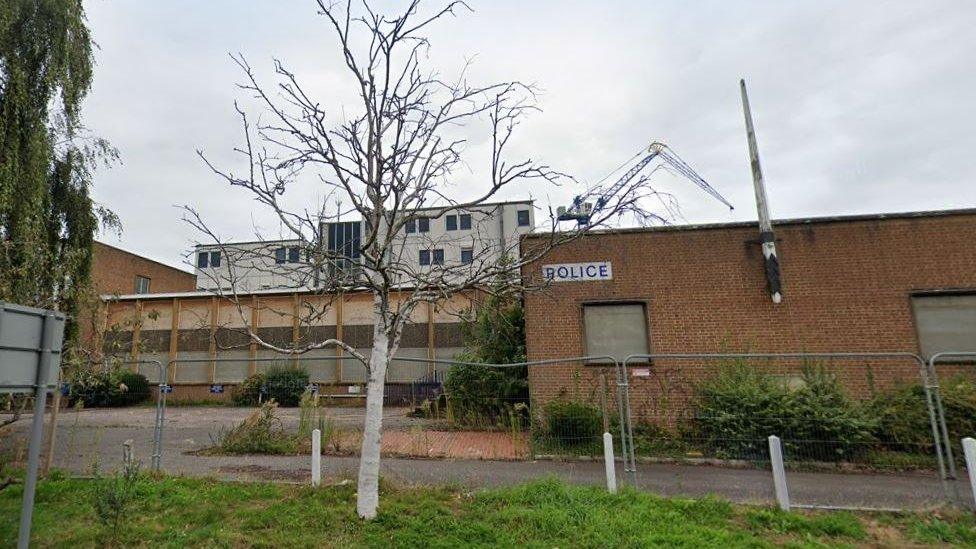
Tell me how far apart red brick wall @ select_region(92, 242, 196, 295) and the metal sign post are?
1195 inches

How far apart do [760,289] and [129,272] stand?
3892 centimetres

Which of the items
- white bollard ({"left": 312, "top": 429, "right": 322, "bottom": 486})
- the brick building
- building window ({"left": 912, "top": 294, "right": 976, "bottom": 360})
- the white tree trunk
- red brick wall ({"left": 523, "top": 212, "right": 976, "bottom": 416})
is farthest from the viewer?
the brick building

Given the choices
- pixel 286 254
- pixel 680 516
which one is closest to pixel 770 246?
pixel 680 516

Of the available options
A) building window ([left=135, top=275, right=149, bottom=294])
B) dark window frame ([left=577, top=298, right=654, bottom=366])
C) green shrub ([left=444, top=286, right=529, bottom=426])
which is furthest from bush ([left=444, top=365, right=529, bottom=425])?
building window ([left=135, top=275, right=149, bottom=294])

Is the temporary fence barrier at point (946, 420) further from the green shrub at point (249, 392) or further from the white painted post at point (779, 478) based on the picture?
the green shrub at point (249, 392)

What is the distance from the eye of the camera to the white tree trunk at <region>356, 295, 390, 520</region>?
5641mm

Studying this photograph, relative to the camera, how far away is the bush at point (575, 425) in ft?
32.5

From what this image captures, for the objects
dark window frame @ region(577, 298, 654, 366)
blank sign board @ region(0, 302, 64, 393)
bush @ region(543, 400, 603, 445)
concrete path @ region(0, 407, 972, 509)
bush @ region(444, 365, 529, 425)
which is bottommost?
concrete path @ region(0, 407, 972, 509)

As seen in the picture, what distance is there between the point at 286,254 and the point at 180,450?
17.8ft

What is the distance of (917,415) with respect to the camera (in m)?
8.91

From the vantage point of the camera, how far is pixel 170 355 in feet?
86.6

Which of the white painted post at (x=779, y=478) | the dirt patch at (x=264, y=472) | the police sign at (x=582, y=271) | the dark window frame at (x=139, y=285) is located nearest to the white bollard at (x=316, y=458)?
the dirt patch at (x=264, y=472)

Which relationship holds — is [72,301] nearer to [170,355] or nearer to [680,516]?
[680,516]

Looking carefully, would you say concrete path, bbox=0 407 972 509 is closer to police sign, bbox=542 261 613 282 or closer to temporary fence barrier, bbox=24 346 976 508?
temporary fence barrier, bbox=24 346 976 508
